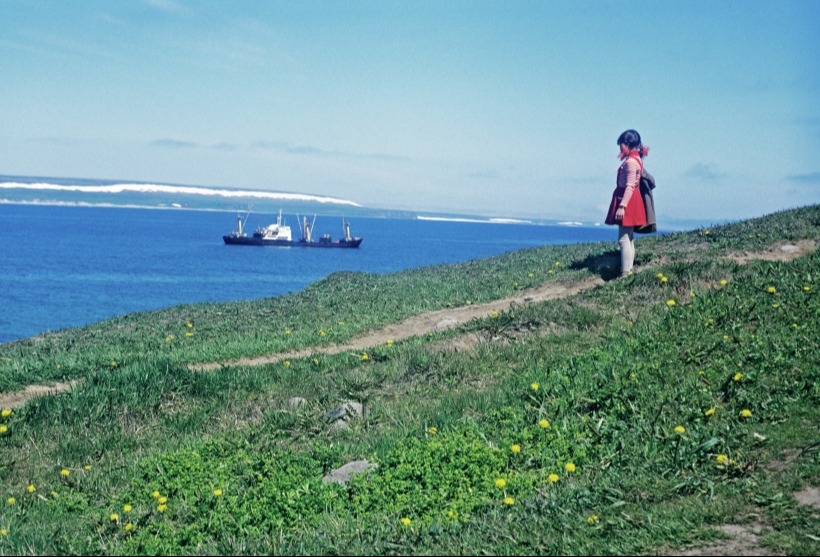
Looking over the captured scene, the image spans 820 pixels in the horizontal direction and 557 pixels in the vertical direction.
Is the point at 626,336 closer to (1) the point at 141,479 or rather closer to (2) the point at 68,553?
(1) the point at 141,479

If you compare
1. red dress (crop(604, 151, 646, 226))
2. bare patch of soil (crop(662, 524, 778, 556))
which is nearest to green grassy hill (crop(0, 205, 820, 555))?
bare patch of soil (crop(662, 524, 778, 556))

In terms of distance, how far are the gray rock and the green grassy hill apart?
14cm

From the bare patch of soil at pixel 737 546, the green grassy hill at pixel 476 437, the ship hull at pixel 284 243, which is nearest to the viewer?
the bare patch of soil at pixel 737 546

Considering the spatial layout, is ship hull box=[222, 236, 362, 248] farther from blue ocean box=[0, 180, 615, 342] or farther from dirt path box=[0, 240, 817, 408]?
dirt path box=[0, 240, 817, 408]

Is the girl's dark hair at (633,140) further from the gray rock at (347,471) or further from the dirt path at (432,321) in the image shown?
the gray rock at (347,471)

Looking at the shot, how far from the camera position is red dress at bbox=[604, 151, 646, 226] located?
13.6m

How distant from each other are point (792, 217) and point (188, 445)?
17178 millimetres

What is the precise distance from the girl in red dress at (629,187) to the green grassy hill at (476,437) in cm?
130

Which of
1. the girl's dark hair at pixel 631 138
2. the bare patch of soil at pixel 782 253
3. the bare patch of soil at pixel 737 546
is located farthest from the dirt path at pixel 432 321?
the bare patch of soil at pixel 737 546

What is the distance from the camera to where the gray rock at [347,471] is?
22.8ft

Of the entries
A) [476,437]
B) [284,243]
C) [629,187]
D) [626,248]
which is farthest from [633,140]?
[284,243]

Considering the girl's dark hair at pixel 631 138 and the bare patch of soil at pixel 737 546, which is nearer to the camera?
the bare patch of soil at pixel 737 546

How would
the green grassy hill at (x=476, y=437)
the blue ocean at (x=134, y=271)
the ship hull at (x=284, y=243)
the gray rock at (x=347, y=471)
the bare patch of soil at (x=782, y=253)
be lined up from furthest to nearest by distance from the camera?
the ship hull at (x=284, y=243) → the blue ocean at (x=134, y=271) → the bare patch of soil at (x=782, y=253) → the gray rock at (x=347, y=471) → the green grassy hill at (x=476, y=437)

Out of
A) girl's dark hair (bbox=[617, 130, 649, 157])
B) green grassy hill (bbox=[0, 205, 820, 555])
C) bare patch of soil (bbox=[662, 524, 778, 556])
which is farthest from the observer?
girl's dark hair (bbox=[617, 130, 649, 157])
